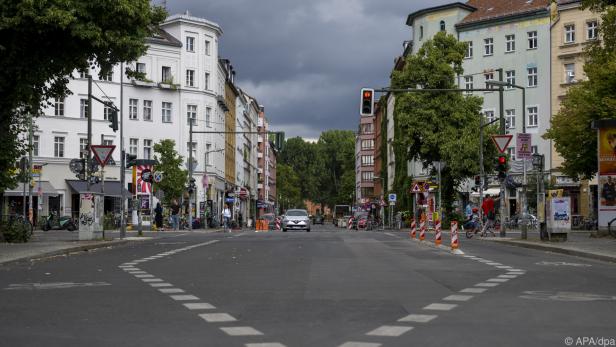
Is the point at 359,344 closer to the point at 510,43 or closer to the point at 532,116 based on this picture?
the point at 532,116

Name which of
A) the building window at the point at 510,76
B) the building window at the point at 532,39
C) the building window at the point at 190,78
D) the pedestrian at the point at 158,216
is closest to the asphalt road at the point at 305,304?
the pedestrian at the point at 158,216

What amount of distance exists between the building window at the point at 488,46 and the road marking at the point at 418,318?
70.5m

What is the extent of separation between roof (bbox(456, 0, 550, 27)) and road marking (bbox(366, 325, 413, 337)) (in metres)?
68.6

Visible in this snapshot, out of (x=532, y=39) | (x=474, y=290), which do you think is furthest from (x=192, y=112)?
(x=474, y=290)

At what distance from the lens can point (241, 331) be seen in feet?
25.9

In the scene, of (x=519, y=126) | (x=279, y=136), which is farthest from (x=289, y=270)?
(x=519, y=126)

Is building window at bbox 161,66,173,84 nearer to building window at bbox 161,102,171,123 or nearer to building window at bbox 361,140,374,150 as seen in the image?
building window at bbox 161,102,171,123

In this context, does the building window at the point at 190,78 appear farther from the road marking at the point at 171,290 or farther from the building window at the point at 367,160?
the building window at the point at 367,160

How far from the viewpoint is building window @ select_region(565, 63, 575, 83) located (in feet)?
232

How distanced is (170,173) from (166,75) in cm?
1554

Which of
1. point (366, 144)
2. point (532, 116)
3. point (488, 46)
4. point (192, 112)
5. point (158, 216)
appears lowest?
point (158, 216)

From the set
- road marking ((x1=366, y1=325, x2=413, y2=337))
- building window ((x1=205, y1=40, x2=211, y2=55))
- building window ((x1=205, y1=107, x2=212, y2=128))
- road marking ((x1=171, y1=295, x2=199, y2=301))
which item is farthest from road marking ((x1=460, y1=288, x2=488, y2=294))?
building window ((x1=205, y1=40, x2=211, y2=55))

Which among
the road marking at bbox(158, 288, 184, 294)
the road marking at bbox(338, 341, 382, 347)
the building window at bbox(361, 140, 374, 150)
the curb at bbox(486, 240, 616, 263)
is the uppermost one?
the building window at bbox(361, 140, 374, 150)

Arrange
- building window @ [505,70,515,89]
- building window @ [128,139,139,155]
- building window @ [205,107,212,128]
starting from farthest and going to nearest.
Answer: building window @ [205,107,212,128]
building window @ [505,70,515,89]
building window @ [128,139,139,155]
